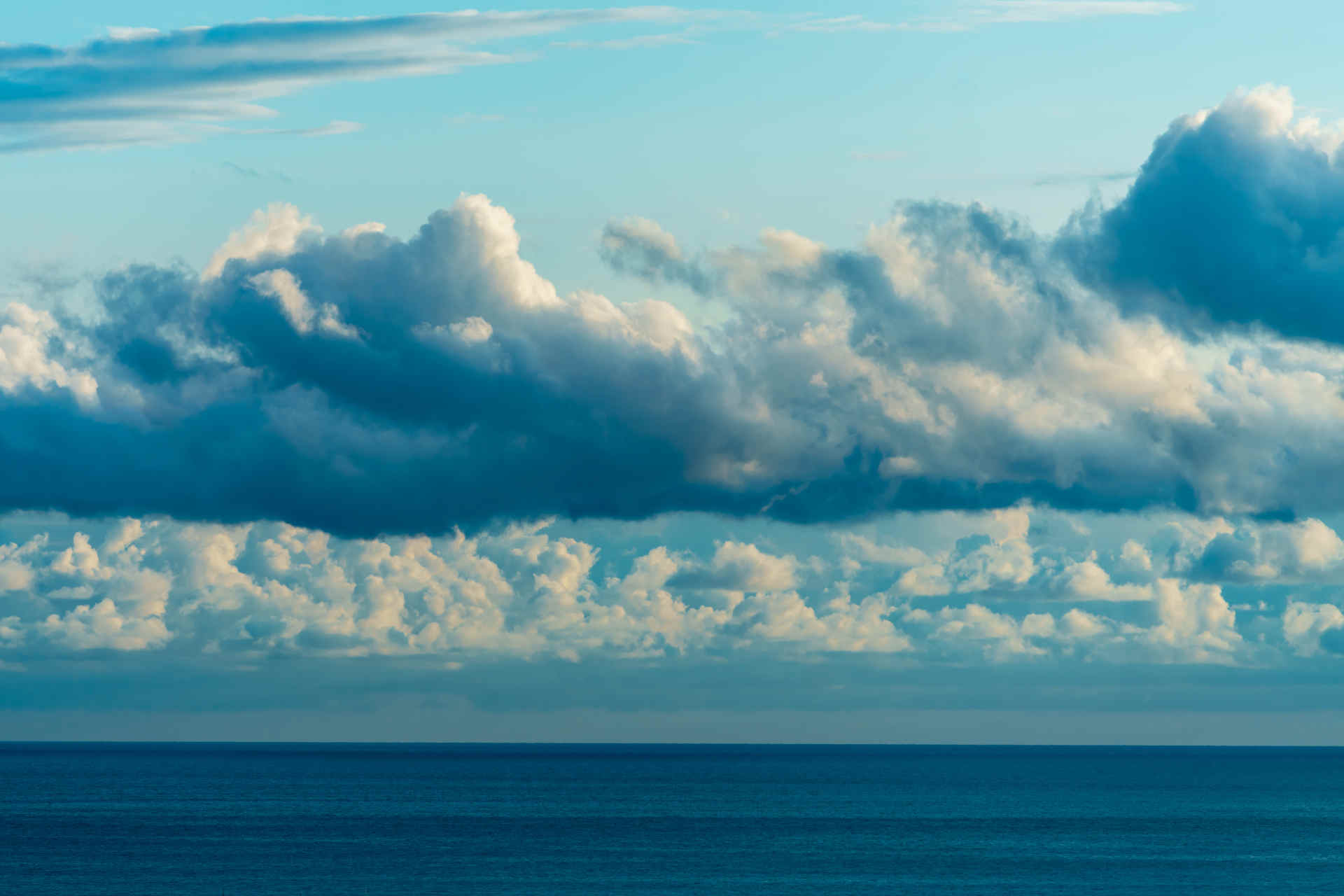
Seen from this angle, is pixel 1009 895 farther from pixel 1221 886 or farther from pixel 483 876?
pixel 483 876

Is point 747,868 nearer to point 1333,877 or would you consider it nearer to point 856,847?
point 856,847

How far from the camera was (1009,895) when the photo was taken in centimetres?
15000

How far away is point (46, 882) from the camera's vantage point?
156375 mm

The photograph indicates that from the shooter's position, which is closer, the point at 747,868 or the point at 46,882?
the point at 46,882

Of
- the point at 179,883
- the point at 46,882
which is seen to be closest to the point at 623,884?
the point at 179,883

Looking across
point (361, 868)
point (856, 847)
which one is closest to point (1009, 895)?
point (856, 847)

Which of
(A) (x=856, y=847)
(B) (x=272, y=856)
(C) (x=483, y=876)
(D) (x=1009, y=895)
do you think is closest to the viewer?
(D) (x=1009, y=895)

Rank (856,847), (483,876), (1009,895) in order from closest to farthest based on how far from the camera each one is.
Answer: (1009,895)
(483,876)
(856,847)

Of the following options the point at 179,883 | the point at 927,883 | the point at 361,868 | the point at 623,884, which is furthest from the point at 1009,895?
the point at 179,883

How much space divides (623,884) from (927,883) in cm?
2969

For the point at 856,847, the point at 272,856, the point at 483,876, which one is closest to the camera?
the point at 483,876

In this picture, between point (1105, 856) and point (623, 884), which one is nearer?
point (623, 884)

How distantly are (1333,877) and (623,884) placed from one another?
73163mm

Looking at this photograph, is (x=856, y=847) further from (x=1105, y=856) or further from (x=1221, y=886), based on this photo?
(x=1221, y=886)
